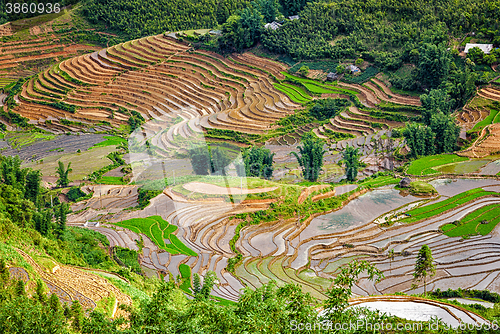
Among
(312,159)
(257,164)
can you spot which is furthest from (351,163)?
(257,164)

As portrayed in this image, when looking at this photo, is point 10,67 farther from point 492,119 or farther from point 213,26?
point 492,119

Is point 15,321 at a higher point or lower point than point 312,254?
higher

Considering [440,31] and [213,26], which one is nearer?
[440,31]

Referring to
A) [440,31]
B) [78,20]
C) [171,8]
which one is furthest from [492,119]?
[78,20]

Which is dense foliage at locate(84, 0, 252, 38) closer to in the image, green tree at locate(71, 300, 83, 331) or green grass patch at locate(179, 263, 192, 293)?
green grass patch at locate(179, 263, 192, 293)

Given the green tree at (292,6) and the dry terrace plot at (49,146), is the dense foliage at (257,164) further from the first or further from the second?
the green tree at (292,6)

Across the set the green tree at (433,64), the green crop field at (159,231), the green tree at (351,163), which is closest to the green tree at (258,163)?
the green tree at (351,163)

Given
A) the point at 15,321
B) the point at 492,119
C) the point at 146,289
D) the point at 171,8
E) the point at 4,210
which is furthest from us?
the point at 171,8
